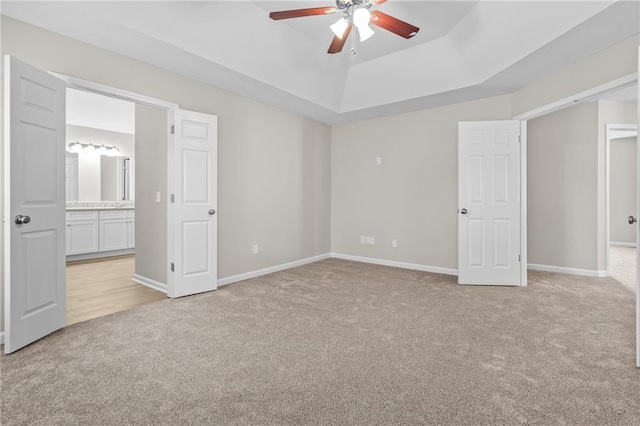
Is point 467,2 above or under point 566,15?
above

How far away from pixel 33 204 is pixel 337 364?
261cm

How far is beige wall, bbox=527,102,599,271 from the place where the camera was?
4.77m

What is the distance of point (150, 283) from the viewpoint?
420 cm

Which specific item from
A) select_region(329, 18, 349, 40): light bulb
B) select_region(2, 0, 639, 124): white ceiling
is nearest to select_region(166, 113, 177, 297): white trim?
select_region(2, 0, 639, 124): white ceiling

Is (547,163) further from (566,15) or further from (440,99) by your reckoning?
(566,15)

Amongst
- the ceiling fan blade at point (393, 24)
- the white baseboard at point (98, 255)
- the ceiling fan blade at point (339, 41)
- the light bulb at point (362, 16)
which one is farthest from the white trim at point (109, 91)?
the white baseboard at point (98, 255)

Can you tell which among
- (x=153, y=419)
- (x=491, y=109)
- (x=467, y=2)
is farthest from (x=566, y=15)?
(x=153, y=419)

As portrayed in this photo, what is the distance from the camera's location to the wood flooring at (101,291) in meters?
3.30

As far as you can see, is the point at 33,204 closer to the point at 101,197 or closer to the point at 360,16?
the point at 360,16

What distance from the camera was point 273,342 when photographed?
2.52 m

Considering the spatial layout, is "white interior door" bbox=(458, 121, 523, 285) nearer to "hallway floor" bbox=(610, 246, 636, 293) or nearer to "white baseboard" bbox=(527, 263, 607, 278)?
"white baseboard" bbox=(527, 263, 607, 278)

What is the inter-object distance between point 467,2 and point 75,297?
5268 mm

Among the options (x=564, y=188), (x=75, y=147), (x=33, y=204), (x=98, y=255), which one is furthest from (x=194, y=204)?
(x=564, y=188)

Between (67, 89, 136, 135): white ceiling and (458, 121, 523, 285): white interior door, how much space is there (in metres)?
5.44
